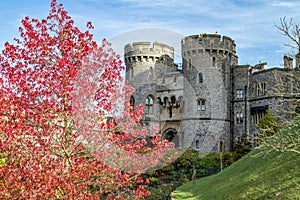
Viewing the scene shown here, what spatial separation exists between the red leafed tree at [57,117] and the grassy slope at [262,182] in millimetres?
4569

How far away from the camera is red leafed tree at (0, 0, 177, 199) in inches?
301

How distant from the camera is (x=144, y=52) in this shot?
3947 centimetres

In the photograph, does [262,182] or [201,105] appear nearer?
[262,182]

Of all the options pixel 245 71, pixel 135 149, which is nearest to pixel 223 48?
pixel 245 71

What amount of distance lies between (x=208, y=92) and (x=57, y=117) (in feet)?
90.3

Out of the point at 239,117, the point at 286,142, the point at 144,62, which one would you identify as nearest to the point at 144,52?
the point at 144,62

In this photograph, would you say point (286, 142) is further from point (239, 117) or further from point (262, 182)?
point (239, 117)

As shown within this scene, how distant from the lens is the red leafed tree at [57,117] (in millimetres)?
7641

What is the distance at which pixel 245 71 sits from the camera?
36469 millimetres

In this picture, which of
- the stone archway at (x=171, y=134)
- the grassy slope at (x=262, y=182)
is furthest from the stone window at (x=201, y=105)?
the grassy slope at (x=262, y=182)

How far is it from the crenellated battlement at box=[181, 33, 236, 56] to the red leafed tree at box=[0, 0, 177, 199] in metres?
26.6

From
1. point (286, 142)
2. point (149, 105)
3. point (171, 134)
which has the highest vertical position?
point (149, 105)

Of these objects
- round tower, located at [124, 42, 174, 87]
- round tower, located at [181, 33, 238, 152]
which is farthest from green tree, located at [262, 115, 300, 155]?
round tower, located at [124, 42, 174, 87]

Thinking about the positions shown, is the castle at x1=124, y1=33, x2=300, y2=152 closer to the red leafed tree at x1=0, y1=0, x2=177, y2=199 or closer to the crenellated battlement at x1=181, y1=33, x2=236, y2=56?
the crenellated battlement at x1=181, y1=33, x2=236, y2=56
